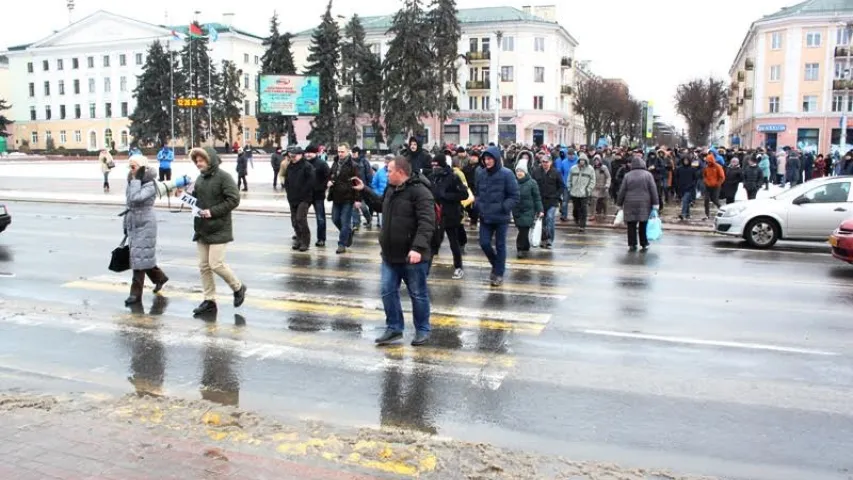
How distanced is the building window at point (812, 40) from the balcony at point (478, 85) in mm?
30879

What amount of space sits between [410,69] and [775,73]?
1420 inches

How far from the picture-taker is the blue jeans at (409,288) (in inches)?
276

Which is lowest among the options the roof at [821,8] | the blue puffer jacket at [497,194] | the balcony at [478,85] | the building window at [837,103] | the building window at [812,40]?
the blue puffer jacket at [497,194]

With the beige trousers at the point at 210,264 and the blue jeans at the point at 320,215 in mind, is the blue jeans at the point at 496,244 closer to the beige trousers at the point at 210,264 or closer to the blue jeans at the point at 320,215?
the beige trousers at the point at 210,264

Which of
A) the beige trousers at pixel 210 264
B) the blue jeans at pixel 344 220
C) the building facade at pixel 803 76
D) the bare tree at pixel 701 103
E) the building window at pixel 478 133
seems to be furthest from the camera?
the bare tree at pixel 701 103

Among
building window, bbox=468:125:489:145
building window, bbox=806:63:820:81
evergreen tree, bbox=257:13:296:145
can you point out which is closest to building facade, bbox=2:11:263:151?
evergreen tree, bbox=257:13:296:145

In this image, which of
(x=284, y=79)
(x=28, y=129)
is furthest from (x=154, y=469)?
(x=28, y=129)

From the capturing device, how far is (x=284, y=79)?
138 feet

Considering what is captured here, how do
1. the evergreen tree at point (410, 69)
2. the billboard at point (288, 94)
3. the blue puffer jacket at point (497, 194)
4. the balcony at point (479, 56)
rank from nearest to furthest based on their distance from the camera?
the blue puffer jacket at point (497, 194) → the billboard at point (288, 94) → the evergreen tree at point (410, 69) → the balcony at point (479, 56)

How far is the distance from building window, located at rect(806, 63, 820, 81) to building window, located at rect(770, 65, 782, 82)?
242 cm

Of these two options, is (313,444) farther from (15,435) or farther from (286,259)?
(286,259)

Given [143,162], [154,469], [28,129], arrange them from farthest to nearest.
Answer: [28,129], [143,162], [154,469]

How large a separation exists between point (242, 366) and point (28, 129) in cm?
11407

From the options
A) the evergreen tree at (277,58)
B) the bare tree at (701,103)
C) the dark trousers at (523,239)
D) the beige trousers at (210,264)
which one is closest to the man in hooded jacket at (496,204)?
the dark trousers at (523,239)
